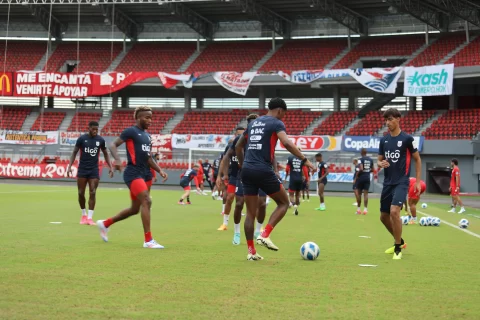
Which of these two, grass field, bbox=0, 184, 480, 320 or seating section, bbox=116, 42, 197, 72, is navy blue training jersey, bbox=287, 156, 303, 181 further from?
seating section, bbox=116, 42, 197, 72

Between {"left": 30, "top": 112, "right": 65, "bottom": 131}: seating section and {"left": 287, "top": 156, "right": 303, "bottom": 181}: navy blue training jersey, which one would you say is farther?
{"left": 30, "top": 112, "right": 65, "bottom": 131}: seating section

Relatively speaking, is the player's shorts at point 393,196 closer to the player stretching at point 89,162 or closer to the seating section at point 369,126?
the player stretching at point 89,162

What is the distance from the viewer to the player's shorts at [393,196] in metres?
10.4

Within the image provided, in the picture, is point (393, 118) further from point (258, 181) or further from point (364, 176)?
point (364, 176)

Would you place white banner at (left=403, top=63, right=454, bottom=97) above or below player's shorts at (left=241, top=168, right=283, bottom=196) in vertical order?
above

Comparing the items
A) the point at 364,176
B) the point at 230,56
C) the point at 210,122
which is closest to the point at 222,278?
the point at 364,176

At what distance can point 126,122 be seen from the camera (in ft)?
172

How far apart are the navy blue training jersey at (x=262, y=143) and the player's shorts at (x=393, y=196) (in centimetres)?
223

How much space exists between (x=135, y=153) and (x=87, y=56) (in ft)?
158

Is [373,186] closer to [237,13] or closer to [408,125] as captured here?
[408,125]

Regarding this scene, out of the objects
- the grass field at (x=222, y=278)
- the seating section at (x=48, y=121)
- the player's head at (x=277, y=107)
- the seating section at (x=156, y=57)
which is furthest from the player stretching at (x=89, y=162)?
the seating section at (x=156, y=57)

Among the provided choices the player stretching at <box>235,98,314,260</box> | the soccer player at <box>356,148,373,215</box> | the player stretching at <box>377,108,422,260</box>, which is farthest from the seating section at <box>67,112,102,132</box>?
the player stretching at <box>235,98,314,260</box>

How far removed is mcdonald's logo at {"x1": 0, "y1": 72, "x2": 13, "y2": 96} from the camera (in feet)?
172

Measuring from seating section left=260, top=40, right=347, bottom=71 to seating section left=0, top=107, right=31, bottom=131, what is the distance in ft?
63.4
